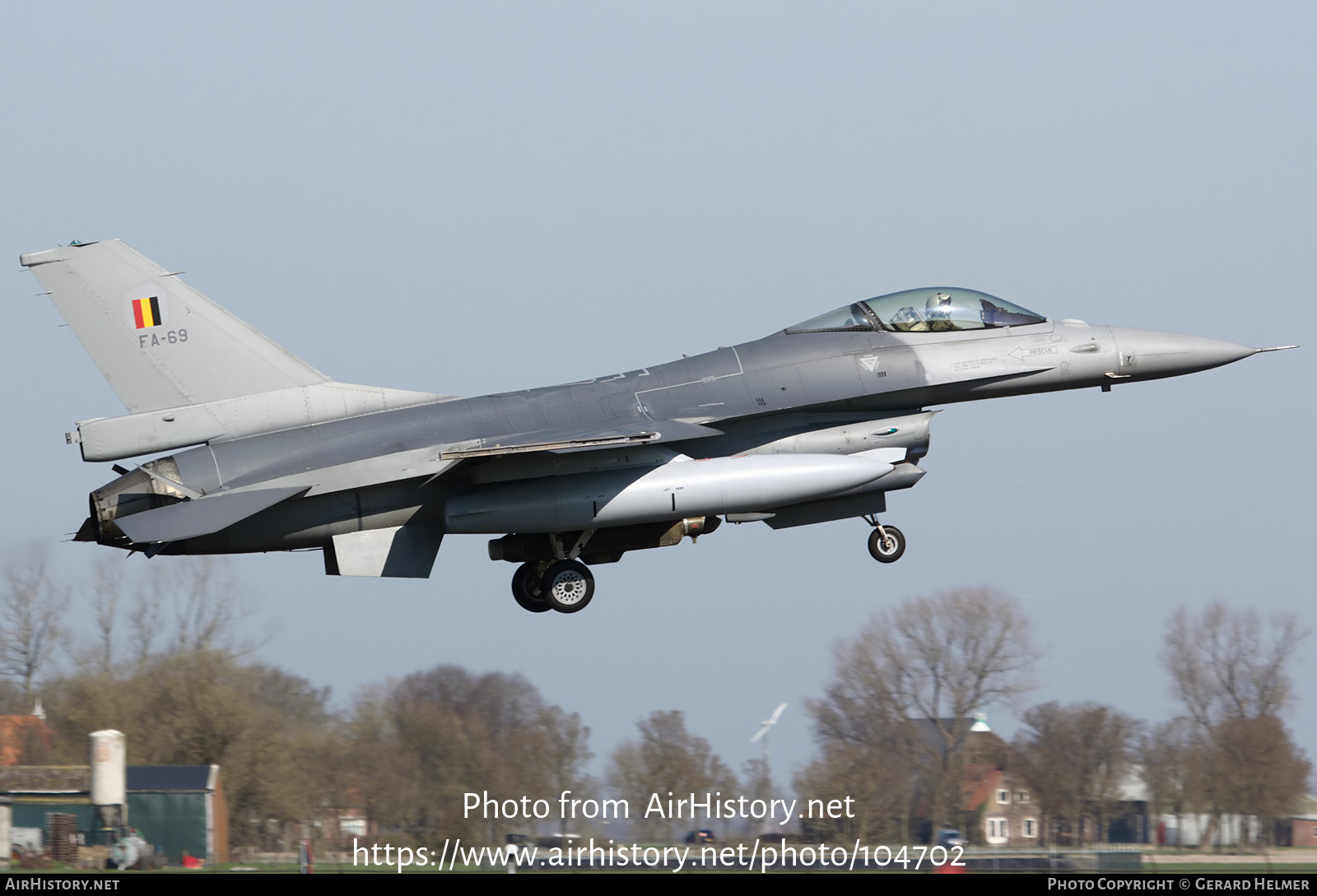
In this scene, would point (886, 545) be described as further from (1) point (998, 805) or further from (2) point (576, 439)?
(1) point (998, 805)

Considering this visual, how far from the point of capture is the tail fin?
1627cm

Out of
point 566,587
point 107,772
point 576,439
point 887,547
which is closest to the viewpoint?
point 576,439

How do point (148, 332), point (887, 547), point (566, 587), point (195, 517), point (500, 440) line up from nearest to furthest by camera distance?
point (195, 517), point (500, 440), point (148, 332), point (566, 587), point (887, 547)

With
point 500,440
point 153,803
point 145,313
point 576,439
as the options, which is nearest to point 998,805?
point 576,439

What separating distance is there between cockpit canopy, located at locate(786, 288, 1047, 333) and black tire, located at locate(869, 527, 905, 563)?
238cm

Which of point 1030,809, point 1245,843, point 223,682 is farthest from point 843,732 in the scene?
point 223,682

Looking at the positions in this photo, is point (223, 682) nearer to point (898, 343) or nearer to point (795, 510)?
point (795, 510)

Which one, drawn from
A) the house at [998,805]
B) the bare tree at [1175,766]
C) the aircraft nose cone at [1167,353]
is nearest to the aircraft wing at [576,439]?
the aircraft nose cone at [1167,353]

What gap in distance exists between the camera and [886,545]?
1748 cm

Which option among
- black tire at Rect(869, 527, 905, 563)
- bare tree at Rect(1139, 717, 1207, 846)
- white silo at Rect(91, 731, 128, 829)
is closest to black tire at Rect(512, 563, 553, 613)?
black tire at Rect(869, 527, 905, 563)

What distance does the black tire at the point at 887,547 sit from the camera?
17469 mm

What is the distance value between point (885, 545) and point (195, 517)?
301 inches

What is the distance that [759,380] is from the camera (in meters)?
17.0

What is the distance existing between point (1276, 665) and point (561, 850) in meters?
13.0
